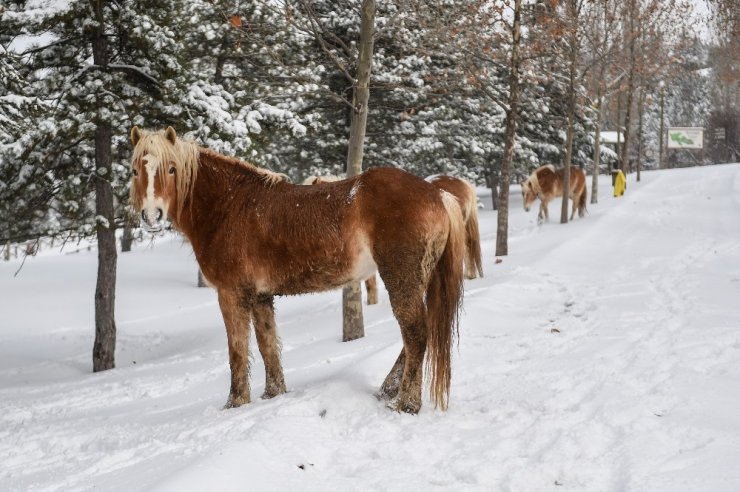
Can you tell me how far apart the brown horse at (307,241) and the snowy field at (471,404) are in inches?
18.3

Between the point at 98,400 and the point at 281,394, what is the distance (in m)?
3.94

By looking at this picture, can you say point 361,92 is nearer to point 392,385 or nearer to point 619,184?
point 392,385

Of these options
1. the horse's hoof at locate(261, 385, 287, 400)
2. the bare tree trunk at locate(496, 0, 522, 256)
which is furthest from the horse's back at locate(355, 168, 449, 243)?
the bare tree trunk at locate(496, 0, 522, 256)

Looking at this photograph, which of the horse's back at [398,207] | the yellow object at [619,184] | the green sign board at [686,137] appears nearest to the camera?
the horse's back at [398,207]

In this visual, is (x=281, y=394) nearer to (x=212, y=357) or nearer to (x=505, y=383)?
(x=505, y=383)

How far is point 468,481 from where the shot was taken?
11.5 feet

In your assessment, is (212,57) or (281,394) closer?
(281,394)

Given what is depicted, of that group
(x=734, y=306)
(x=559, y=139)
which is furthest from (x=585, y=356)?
(x=559, y=139)

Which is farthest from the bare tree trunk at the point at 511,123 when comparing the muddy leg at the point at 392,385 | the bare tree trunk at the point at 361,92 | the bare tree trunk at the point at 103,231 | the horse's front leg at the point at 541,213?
the muddy leg at the point at 392,385

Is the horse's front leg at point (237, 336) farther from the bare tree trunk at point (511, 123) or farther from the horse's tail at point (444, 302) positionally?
the bare tree trunk at point (511, 123)

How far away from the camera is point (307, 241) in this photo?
15.9ft

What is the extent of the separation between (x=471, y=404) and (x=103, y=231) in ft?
26.8

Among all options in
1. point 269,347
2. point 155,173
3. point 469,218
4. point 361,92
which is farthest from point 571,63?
point 155,173

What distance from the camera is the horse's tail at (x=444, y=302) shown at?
15.6 ft
